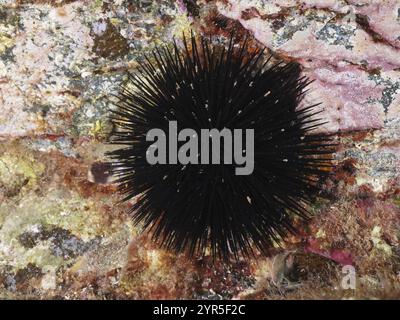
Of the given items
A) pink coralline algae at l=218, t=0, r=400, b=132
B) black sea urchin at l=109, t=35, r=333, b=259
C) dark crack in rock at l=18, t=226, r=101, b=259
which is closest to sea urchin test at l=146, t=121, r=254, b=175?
black sea urchin at l=109, t=35, r=333, b=259

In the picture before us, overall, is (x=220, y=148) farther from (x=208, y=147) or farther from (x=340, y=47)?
(x=340, y=47)

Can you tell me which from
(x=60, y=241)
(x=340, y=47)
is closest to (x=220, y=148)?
(x=340, y=47)

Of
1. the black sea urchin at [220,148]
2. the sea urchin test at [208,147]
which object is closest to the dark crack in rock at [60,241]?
the black sea urchin at [220,148]

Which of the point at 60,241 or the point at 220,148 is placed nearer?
the point at 220,148

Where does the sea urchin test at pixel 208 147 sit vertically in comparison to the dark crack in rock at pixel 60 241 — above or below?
above

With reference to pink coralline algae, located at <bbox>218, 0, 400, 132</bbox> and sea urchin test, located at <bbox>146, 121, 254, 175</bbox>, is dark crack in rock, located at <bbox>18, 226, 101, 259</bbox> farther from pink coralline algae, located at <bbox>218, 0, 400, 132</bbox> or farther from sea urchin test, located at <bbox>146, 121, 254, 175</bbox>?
pink coralline algae, located at <bbox>218, 0, 400, 132</bbox>

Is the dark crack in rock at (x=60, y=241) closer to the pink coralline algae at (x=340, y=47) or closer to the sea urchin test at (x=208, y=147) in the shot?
the sea urchin test at (x=208, y=147)

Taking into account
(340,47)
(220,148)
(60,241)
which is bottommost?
(60,241)

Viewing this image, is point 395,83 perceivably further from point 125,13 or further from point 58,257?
point 58,257

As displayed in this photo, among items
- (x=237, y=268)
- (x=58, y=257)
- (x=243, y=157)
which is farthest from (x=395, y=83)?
(x=58, y=257)
